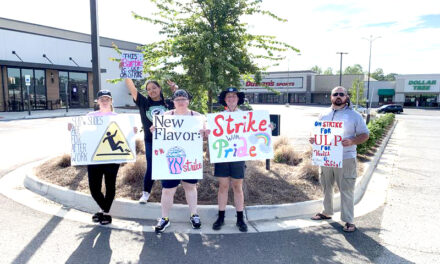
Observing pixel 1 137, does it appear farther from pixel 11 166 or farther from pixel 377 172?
pixel 377 172

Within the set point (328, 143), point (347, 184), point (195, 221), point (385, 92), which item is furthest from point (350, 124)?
point (385, 92)

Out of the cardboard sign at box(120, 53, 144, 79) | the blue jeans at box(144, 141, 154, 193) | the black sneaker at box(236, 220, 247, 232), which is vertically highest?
the cardboard sign at box(120, 53, 144, 79)

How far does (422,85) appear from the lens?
54375 mm

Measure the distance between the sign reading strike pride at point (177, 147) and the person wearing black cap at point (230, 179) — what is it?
31 centimetres

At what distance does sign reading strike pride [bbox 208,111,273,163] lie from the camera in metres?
4.32

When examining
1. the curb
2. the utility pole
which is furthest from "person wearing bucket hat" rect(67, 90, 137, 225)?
the utility pole

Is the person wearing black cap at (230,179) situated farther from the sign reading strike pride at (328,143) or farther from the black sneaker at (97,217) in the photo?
the black sneaker at (97,217)

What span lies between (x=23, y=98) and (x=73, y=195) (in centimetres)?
2782

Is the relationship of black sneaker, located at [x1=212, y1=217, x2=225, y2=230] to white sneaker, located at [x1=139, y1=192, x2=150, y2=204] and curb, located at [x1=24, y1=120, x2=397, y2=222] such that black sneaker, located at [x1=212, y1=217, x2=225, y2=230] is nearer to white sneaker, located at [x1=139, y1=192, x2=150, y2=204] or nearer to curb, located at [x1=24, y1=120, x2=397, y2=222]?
curb, located at [x1=24, y1=120, x2=397, y2=222]

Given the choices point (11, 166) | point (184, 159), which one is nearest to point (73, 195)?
point (184, 159)

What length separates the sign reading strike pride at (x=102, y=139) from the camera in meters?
4.60

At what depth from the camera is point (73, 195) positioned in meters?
5.32

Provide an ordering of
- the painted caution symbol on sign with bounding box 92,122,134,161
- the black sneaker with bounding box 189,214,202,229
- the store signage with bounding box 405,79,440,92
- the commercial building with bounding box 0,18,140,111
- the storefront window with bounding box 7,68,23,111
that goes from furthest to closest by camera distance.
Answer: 1. the store signage with bounding box 405,79,440,92
2. the storefront window with bounding box 7,68,23,111
3. the commercial building with bounding box 0,18,140,111
4. the painted caution symbol on sign with bounding box 92,122,134,161
5. the black sneaker with bounding box 189,214,202,229

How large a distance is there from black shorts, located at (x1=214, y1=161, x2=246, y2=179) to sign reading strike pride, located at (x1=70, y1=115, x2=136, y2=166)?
1419mm
